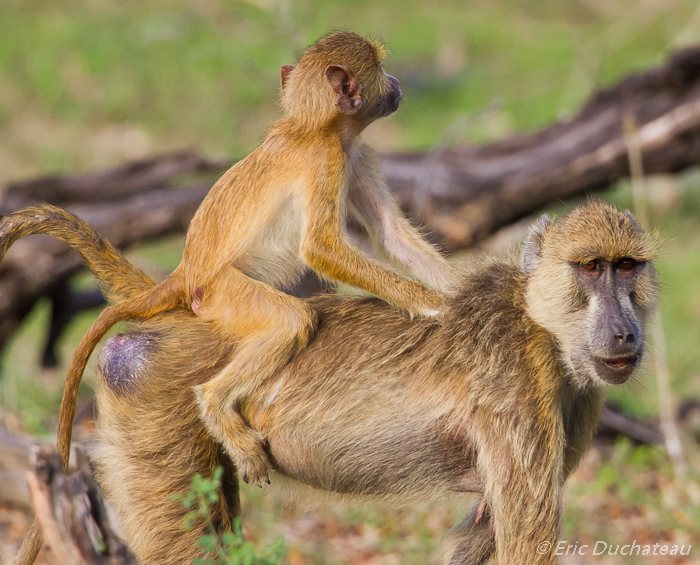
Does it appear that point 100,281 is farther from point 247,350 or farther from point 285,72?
point 285,72

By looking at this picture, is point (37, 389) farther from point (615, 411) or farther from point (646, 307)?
point (646, 307)

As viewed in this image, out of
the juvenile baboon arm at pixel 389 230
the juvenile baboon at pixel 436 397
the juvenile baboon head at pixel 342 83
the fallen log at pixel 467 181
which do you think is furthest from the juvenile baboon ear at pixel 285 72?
the fallen log at pixel 467 181

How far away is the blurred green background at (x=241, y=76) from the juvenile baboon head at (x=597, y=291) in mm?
6556

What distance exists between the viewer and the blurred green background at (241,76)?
1142 centimetres

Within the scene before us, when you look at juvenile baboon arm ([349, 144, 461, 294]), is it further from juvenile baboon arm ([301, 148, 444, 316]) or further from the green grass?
the green grass

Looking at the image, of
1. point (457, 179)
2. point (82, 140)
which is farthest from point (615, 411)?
point (82, 140)

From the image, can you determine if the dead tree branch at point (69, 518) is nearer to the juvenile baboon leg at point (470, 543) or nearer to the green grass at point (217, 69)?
the juvenile baboon leg at point (470, 543)

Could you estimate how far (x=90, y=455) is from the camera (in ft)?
10.9

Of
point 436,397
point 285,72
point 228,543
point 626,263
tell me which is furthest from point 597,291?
point 285,72

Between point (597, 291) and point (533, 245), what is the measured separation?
0.38 metres

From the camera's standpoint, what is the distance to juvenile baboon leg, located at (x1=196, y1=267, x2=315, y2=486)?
9.69 ft

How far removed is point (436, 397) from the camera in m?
3.06

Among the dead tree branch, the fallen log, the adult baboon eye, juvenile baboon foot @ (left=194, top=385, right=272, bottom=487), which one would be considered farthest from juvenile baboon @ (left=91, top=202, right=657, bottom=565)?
the fallen log

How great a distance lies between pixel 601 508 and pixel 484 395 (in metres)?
3.12
